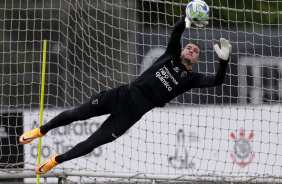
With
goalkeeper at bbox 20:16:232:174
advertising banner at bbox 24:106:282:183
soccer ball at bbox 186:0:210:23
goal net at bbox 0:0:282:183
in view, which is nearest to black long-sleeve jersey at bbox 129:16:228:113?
goalkeeper at bbox 20:16:232:174

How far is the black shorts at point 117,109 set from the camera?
6824mm

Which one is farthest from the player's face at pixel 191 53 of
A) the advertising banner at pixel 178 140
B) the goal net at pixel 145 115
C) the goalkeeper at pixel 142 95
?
the advertising banner at pixel 178 140

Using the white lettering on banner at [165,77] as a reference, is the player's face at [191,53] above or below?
above

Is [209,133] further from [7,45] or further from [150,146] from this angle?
[7,45]

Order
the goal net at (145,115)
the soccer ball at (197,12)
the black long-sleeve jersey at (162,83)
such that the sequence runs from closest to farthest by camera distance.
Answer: the soccer ball at (197,12) < the black long-sleeve jersey at (162,83) < the goal net at (145,115)

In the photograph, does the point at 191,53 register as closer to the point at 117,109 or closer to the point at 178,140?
the point at 117,109

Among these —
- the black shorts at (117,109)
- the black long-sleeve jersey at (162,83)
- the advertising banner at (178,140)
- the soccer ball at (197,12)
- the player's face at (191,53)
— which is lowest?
the advertising banner at (178,140)

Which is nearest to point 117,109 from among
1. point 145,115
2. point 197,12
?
point 197,12

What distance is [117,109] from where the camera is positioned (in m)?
6.84

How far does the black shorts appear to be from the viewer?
6824 millimetres

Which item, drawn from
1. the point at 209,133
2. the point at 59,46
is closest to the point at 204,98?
the point at 209,133

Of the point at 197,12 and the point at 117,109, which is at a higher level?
the point at 197,12

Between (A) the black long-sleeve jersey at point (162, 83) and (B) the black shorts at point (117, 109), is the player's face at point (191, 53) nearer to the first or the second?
(A) the black long-sleeve jersey at point (162, 83)

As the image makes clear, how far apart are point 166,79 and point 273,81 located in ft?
12.7
